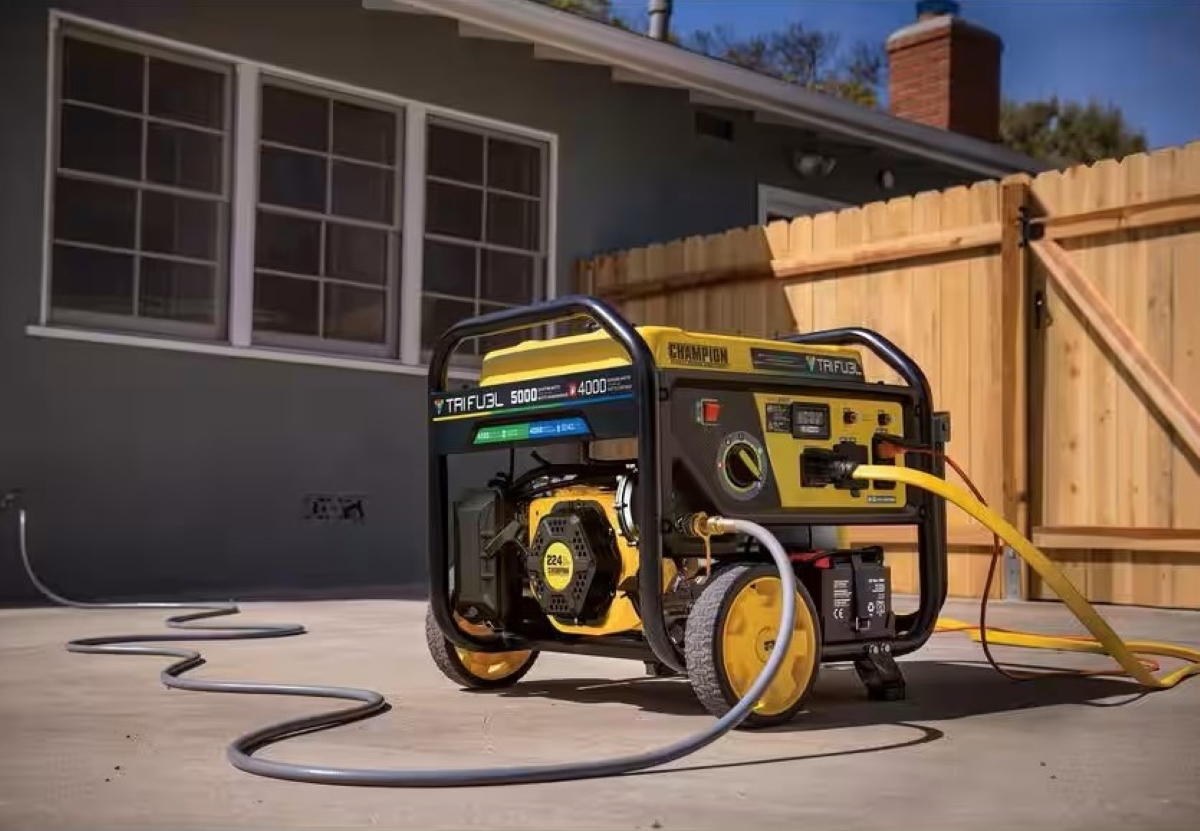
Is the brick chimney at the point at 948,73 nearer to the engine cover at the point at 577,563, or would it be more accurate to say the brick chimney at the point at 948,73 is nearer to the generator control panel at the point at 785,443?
the generator control panel at the point at 785,443

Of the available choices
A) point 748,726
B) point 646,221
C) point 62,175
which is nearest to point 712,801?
point 748,726

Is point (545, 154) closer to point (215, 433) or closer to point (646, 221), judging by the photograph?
point (646, 221)

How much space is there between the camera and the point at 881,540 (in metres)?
8.83

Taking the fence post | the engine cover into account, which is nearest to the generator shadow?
the engine cover

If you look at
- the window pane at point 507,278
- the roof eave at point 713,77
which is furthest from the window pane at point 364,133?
the window pane at point 507,278

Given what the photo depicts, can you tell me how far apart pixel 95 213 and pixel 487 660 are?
16.2 feet

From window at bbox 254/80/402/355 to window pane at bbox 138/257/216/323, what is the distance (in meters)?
0.35

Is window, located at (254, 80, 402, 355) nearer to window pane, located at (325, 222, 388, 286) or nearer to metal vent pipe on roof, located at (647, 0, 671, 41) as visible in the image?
window pane, located at (325, 222, 388, 286)

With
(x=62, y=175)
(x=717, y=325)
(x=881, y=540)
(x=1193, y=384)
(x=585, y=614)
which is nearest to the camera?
(x=585, y=614)

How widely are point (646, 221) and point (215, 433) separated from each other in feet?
13.6

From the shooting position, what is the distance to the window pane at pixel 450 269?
34.1 ft

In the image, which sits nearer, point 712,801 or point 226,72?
point 712,801

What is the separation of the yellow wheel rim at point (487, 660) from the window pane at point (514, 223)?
245 inches

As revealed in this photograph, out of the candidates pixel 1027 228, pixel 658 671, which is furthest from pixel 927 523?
pixel 1027 228
